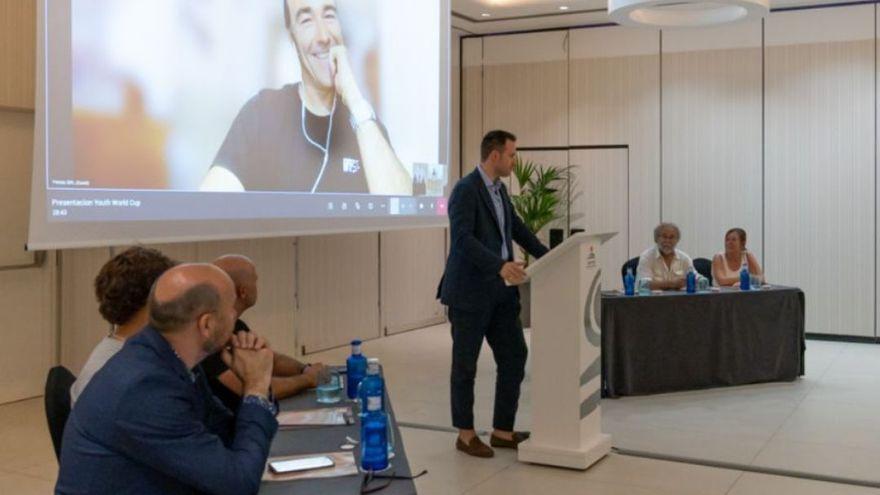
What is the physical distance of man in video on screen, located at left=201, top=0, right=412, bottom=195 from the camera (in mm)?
4254

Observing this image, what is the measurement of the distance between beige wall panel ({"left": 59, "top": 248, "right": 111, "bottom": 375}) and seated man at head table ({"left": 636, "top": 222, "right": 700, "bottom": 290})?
3862mm

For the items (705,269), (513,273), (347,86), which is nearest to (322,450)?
(513,273)

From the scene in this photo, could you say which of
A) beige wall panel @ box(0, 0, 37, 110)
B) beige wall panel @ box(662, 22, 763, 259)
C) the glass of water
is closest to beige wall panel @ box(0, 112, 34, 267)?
beige wall panel @ box(0, 0, 37, 110)

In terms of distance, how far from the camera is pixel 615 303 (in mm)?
5977

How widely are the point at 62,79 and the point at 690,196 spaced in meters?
7.41

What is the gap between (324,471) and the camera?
213 centimetres

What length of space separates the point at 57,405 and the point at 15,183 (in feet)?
13.5

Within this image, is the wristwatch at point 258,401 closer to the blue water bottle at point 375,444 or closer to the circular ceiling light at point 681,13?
the blue water bottle at point 375,444

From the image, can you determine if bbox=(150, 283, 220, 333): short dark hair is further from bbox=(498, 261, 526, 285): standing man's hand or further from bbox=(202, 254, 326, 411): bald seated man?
bbox=(498, 261, 526, 285): standing man's hand

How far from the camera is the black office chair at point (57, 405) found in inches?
91.6

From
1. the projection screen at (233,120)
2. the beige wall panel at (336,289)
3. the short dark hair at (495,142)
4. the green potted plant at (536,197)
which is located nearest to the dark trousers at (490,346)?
the short dark hair at (495,142)

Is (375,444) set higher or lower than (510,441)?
higher

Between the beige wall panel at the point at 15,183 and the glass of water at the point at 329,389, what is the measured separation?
143 inches

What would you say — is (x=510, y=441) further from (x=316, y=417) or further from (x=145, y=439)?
(x=145, y=439)
